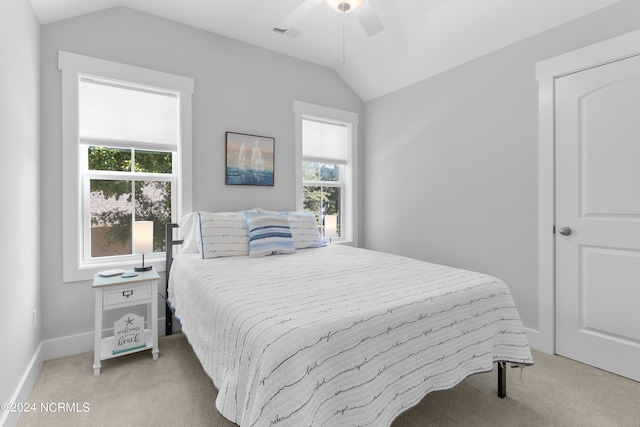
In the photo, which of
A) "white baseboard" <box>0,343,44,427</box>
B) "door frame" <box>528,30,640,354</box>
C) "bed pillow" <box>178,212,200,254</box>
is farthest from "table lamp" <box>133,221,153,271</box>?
"door frame" <box>528,30,640,354</box>

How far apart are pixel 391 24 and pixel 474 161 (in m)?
1.56

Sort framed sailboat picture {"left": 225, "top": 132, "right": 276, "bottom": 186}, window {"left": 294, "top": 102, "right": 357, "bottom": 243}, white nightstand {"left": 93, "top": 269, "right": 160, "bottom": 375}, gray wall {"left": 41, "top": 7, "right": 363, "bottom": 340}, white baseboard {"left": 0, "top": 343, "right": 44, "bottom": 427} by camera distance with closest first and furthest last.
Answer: white baseboard {"left": 0, "top": 343, "right": 44, "bottom": 427}, white nightstand {"left": 93, "top": 269, "right": 160, "bottom": 375}, gray wall {"left": 41, "top": 7, "right": 363, "bottom": 340}, framed sailboat picture {"left": 225, "top": 132, "right": 276, "bottom": 186}, window {"left": 294, "top": 102, "right": 357, "bottom": 243}

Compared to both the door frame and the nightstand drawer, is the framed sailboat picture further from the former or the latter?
the door frame

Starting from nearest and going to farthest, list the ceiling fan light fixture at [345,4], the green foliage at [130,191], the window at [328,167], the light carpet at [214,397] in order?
the light carpet at [214,397], the ceiling fan light fixture at [345,4], the green foliage at [130,191], the window at [328,167]

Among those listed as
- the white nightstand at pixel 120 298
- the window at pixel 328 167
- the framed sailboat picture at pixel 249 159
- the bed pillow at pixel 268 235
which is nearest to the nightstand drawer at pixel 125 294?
the white nightstand at pixel 120 298

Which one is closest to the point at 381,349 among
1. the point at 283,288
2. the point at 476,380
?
the point at 283,288

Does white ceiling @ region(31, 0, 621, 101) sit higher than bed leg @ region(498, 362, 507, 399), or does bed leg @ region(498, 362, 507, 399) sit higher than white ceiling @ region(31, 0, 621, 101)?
white ceiling @ region(31, 0, 621, 101)

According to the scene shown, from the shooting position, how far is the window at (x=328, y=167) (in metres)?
3.76

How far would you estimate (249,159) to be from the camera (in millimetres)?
3371

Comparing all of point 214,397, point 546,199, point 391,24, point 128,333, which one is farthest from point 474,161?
point 128,333

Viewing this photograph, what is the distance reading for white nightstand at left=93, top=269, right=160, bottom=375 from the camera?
7.35ft

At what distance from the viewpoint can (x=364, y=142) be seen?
4.27m

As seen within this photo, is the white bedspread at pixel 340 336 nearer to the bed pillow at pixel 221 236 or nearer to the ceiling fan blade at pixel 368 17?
the bed pillow at pixel 221 236

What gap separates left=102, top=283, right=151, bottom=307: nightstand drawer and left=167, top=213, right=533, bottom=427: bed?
15.0 inches
